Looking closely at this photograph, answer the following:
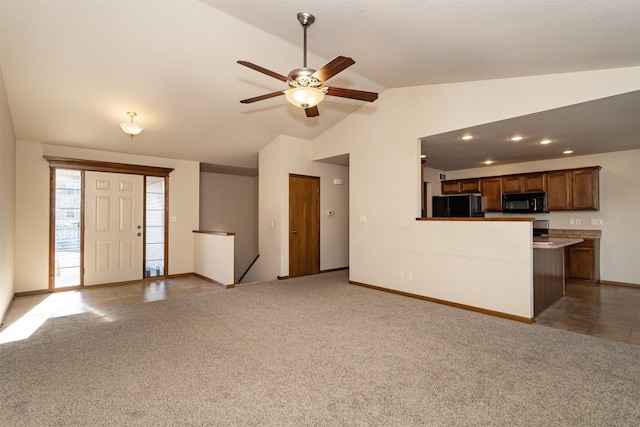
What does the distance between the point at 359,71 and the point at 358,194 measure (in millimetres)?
2105

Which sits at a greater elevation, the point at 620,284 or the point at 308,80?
the point at 308,80

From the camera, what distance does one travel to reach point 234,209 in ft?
27.3

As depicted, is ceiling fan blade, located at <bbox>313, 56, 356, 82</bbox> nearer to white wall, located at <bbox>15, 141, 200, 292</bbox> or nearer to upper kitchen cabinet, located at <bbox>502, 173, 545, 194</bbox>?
white wall, located at <bbox>15, 141, 200, 292</bbox>

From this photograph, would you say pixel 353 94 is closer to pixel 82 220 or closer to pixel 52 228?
pixel 82 220

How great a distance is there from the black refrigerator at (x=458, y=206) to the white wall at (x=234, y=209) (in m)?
5.10

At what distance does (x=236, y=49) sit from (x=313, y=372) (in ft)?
11.7

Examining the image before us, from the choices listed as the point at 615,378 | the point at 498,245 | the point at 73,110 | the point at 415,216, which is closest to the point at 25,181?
the point at 73,110

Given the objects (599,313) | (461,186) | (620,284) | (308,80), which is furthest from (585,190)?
(308,80)

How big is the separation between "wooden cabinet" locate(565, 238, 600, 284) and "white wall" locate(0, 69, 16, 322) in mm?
8688

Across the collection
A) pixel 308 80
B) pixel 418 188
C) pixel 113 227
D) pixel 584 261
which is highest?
pixel 308 80

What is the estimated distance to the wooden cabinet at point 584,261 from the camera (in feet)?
18.2

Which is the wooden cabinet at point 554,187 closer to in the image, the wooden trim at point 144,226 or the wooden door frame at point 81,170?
the wooden door frame at point 81,170

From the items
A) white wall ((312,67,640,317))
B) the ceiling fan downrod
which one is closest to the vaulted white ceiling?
the ceiling fan downrod

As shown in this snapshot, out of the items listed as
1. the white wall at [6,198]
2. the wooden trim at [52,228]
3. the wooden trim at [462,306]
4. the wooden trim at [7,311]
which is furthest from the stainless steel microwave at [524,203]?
the wooden trim at [52,228]
